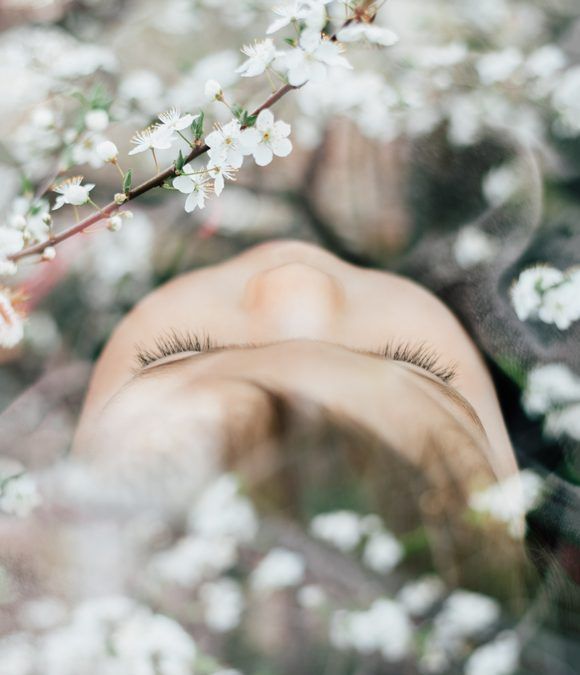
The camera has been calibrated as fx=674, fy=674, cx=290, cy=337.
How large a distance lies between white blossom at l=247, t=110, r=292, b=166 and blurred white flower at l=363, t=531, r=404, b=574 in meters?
0.40

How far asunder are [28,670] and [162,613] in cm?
14

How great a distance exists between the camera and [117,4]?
142 cm

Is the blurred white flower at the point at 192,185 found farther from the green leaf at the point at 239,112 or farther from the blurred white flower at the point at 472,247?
the blurred white flower at the point at 472,247

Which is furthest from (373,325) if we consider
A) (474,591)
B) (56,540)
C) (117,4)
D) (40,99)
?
(117,4)

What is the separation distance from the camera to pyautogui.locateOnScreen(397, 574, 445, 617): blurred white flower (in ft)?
2.32

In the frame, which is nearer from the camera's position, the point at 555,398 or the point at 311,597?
the point at 311,597

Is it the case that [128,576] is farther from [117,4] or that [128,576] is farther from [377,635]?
[117,4]

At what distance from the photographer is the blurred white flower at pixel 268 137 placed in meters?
0.54

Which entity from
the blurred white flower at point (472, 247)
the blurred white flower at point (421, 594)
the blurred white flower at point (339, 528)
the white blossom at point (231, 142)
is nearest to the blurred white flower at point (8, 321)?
the white blossom at point (231, 142)

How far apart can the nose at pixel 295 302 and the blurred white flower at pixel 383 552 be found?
0.22 meters

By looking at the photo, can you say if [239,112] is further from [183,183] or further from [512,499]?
[512,499]

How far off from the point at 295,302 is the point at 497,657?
430 mm

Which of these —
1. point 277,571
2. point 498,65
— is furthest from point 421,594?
point 498,65

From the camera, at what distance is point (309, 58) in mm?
510
